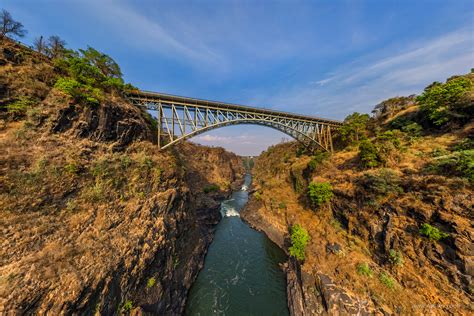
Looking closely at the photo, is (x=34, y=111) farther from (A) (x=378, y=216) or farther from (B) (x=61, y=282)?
(A) (x=378, y=216)

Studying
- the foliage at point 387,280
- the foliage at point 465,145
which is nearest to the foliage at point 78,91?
the foliage at point 387,280

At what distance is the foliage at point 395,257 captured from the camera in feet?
35.3

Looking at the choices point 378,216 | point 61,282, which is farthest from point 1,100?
point 378,216

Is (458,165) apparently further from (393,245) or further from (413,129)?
(413,129)

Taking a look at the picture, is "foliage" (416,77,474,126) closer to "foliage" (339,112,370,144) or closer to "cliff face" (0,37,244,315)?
"foliage" (339,112,370,144)

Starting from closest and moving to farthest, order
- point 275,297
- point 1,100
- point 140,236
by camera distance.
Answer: point 1,100, point 140,236, point 275,297

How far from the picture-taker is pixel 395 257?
11016 mm

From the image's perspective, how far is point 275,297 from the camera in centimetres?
1299

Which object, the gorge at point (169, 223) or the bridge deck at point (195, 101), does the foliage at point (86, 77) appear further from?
the bridge deck at point (195, 101)

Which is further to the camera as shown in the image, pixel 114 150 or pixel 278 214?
pixel 278 214

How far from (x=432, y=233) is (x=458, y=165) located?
5038 mm

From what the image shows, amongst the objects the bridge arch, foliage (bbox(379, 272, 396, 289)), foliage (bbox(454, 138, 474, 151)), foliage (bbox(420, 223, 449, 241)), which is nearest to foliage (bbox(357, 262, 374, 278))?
foliage (bbox(379, 272, 396, 289))

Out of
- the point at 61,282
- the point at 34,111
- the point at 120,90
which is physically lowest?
the point at 61,282

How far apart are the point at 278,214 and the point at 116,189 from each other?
2002 centimetres
